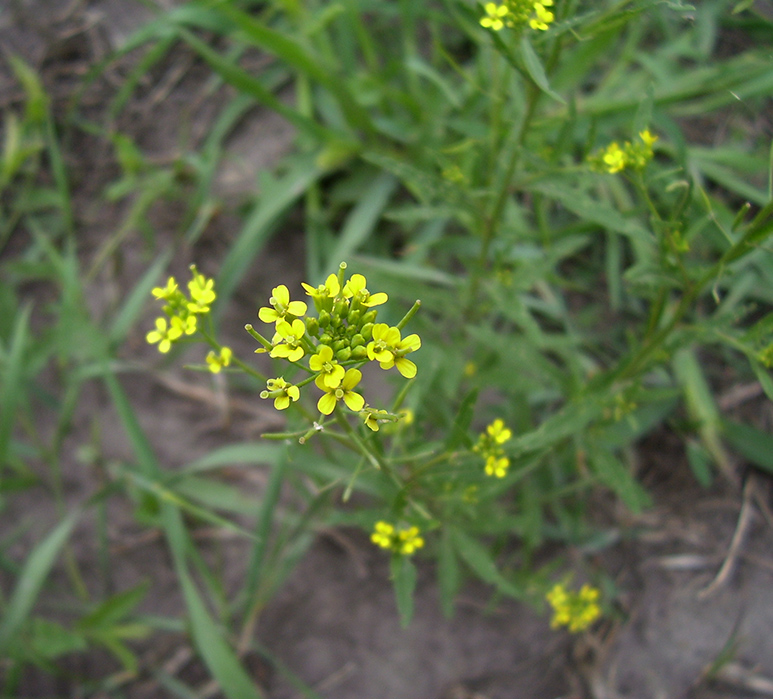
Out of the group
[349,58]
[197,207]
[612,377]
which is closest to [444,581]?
[612,377]

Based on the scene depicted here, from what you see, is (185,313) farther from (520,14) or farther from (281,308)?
(520,14)

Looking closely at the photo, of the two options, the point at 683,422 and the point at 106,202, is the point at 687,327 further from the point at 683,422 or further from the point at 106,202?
the point at 106,202

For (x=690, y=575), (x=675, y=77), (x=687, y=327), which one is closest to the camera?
(x=687, y=327)

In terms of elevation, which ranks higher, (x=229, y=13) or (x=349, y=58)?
(x=229, y=13)

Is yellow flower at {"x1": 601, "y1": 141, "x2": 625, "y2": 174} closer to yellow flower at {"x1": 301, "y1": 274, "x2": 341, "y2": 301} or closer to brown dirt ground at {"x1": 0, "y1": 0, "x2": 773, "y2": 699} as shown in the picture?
yellow flower at {"x1": 301, "y1": 274, "x2": 341, "y2": 301}

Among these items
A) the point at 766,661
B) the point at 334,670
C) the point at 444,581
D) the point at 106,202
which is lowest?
the point at 334,670

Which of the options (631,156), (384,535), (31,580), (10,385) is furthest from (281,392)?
(31,580)

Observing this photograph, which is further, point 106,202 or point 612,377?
point 106,202
